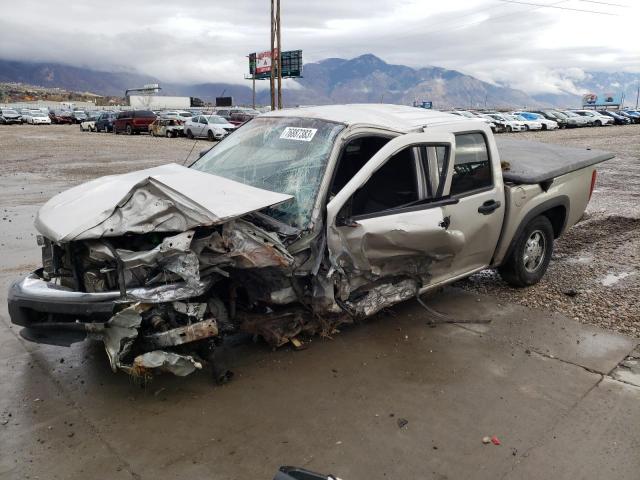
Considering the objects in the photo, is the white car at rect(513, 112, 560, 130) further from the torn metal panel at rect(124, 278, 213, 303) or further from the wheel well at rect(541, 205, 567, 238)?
the torn metal panel at rect(124, 278, 213, 303)

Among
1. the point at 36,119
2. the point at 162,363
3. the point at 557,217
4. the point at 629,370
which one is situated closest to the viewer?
the point at 162,363

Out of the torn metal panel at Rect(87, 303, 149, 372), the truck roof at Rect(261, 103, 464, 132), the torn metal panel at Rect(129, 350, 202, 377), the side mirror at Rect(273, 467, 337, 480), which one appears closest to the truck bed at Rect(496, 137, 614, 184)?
the truck roof at Rect(261, 103, 464, 132)

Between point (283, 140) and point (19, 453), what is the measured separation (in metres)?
2.87

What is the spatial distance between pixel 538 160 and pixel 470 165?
141 cm

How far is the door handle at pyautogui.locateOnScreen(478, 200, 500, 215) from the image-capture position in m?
4.69

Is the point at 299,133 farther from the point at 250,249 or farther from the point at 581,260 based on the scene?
→ the point at 581,260

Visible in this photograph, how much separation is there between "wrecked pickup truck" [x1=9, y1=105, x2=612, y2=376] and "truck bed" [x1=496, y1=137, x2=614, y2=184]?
5 cm

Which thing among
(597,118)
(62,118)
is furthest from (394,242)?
(62,118)

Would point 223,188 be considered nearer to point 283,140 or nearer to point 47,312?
point 283,140

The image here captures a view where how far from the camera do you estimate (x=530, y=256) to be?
18.2 ft

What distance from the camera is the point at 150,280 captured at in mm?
3350

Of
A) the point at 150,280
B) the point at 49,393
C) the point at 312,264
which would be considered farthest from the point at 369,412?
the point at 49,393

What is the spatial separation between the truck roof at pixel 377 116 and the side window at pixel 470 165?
233 millimetres

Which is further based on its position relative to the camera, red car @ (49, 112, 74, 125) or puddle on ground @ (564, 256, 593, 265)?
red car @ (49, 112, 74, 125)
